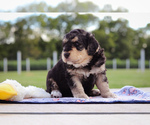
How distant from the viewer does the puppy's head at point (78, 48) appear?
1970 mm

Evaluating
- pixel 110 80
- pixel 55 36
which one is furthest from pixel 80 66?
pixel 55 36

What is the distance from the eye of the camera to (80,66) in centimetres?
207

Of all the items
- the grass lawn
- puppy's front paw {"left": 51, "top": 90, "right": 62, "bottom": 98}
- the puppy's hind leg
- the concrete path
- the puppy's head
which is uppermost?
the puppy's head

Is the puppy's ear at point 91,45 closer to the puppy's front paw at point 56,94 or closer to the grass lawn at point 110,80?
the puppy's front paw at point 56,94

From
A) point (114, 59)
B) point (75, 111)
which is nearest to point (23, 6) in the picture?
point (75, 111)

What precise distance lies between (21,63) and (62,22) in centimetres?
274

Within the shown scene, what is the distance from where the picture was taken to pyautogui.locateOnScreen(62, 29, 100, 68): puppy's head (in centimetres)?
197

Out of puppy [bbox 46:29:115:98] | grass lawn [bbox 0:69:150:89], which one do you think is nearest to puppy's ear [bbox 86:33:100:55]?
puppy [bbox 46:29:115:98]

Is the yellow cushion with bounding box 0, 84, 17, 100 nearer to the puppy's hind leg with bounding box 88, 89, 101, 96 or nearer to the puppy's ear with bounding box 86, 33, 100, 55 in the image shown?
the puppy's ear with bounding box 86, 33, 100, 55

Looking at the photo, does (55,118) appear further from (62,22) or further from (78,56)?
(62,22)

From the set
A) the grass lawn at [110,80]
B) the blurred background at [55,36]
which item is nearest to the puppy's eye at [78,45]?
the grass lawn at [110,80]

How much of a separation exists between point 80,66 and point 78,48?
182 mm

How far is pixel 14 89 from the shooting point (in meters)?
1.89

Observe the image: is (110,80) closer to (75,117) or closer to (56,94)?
(56,94)
